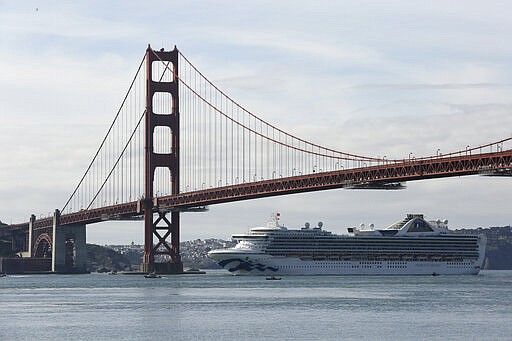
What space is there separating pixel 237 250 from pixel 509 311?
57311 mm

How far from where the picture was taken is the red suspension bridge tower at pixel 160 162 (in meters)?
107

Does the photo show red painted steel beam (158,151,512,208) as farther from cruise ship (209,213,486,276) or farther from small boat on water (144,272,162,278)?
cruise ship (209,213,486,276)

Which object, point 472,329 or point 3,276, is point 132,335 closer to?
point 472,329

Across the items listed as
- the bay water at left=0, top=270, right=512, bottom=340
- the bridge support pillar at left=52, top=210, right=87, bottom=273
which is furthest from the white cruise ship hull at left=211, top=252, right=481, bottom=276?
the bay water at left=0, top=270, right=512, bottom=340

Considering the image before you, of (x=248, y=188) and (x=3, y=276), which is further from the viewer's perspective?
(x=3, y=276)

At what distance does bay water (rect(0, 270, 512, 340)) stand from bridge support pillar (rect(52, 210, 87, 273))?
172 feet

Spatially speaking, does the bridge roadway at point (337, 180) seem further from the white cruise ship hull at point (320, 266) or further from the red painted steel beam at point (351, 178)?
the white cruise ship hull at point (320, 266)

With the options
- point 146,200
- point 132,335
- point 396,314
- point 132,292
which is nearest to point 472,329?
point 396,314

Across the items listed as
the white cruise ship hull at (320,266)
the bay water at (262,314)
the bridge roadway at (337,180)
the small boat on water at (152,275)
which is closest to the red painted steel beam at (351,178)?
the bridge roadway at (337,180)

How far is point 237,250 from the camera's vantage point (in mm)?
110688

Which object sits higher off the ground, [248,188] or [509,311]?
[248,188]

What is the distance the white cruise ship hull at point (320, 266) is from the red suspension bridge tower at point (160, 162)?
14.3ft

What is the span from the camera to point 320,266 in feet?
370

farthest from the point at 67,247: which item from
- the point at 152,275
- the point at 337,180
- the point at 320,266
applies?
the point at 337,180
